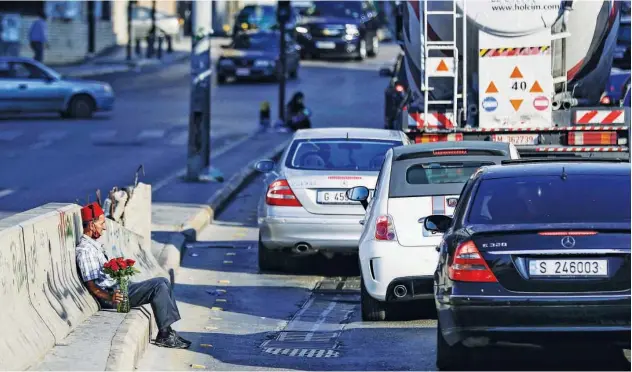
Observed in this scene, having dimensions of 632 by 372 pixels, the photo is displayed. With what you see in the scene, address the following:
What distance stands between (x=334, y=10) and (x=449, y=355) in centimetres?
4522

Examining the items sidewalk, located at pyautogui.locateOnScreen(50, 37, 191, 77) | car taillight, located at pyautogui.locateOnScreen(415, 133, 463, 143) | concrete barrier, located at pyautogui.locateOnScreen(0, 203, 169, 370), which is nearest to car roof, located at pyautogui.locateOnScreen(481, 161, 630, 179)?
concrete barrier, located at pyautogui.locateOnScreen(0, 203, 169, 370)

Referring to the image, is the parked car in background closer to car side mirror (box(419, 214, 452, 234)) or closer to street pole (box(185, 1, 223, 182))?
street pole (box(185, 1, 223, 182))

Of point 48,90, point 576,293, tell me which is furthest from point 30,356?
point 48,90

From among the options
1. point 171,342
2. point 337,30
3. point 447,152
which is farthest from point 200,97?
point 337,30

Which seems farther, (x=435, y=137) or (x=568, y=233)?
(x=435, y=137)

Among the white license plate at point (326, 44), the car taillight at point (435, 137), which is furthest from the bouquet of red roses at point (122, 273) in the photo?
the white license plate at point (326, 44)

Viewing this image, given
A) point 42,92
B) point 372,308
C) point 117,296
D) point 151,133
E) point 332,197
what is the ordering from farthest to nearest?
point 42,92, point 151,133, point 332,197, point 372,308, point 117,296

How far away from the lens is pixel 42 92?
117 ft

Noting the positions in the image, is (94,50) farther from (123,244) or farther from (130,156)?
(123,244)

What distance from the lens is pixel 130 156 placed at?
2831 cm

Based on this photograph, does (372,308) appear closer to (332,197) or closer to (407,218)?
(407,218)

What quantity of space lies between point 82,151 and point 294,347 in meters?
18.7

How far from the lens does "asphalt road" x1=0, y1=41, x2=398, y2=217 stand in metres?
24.0

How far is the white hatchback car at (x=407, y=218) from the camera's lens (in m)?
11.5
